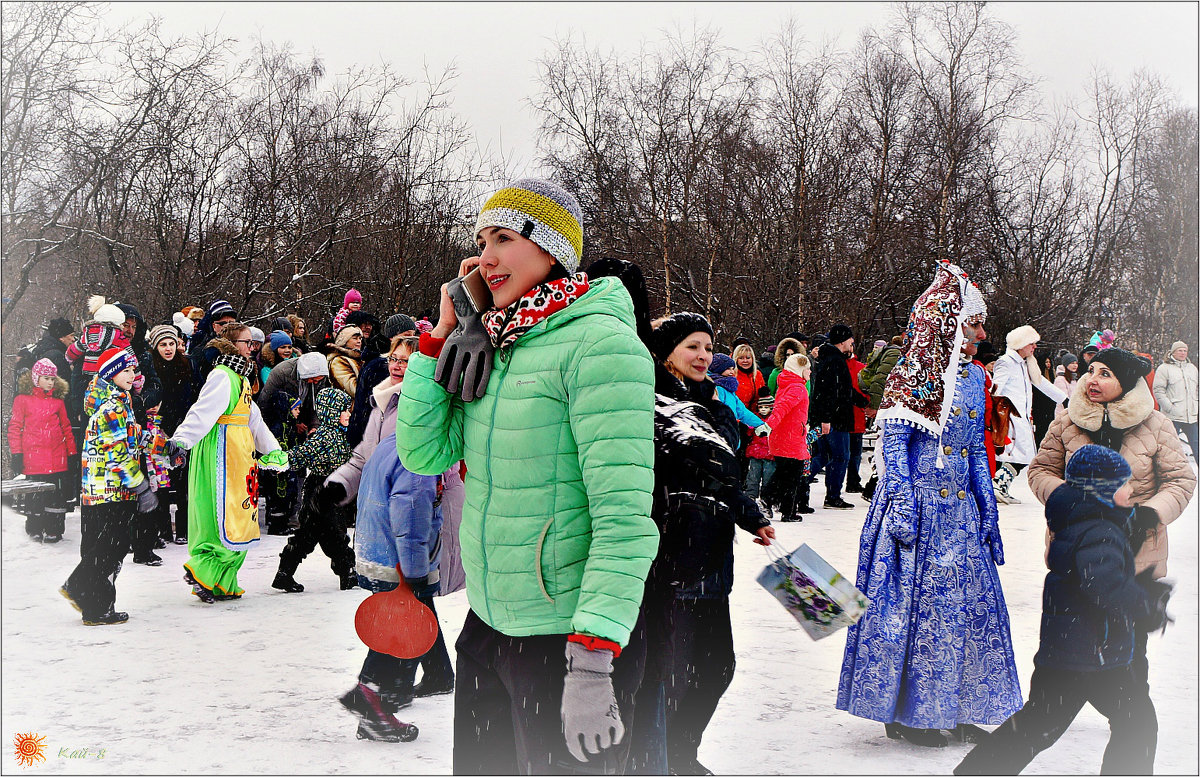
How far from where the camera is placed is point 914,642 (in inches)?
168

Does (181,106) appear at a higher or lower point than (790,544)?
higher

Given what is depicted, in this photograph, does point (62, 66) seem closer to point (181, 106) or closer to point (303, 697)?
point (181, 106)

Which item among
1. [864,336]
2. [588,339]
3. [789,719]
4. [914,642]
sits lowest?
[789,719]

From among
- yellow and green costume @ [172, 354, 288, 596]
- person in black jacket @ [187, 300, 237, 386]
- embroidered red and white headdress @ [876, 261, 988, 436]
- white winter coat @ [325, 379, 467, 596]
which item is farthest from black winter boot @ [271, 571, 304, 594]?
embroidered red and white headdress @ [876, 261, 988, 436]

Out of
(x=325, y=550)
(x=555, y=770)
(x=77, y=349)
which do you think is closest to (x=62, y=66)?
(x=77, y=349)

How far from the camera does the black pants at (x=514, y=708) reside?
2377 millimetres

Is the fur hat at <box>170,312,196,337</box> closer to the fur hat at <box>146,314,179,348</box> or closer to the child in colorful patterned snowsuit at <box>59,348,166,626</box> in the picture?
the fur hat at <box>146,314,179,348</box>

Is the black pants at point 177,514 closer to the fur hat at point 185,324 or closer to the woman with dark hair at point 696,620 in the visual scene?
the fur hat at point 185,324

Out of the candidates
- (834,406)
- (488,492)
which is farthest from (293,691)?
(834,406)

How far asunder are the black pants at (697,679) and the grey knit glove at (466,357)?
68.0 inches

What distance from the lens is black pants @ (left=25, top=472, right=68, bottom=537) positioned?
901 centimetres

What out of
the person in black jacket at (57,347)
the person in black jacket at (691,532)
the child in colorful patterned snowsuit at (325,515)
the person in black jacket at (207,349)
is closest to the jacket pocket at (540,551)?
the person in black jacket at (691,532)

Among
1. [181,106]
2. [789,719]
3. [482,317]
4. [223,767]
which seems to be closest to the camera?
[482,317]

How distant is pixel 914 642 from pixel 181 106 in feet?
41.3
